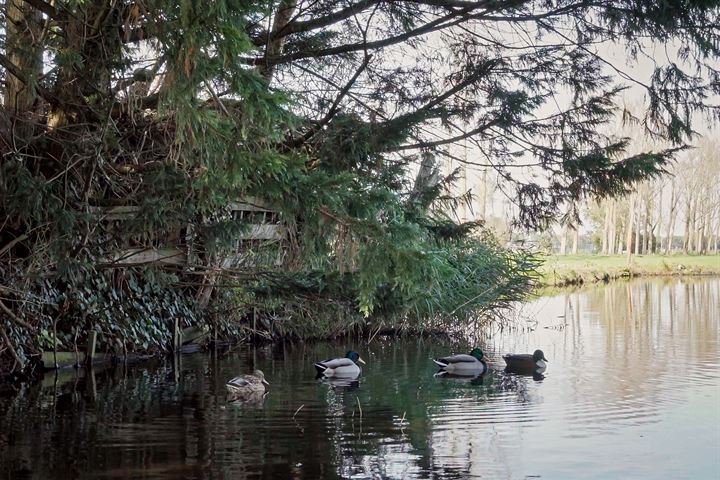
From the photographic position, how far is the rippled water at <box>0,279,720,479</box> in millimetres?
6078

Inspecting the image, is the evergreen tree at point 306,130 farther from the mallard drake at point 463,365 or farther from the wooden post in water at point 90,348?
the mallard drake at point 463,365

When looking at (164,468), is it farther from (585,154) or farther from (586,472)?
(585,154)

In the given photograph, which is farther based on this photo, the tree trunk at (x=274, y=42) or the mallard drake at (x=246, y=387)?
the mallard drake at (x=246, y=387)

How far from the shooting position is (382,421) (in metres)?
7.75

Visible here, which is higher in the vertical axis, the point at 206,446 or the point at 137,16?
the point at 137,16

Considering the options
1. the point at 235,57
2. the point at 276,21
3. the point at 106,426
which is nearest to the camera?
the point at 235,57

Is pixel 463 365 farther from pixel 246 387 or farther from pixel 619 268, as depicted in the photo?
pixel 619 268

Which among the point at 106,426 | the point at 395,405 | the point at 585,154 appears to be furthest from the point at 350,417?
the point at 585,154

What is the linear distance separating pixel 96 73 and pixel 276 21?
7.59 ft

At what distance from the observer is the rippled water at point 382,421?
6078 millimetres

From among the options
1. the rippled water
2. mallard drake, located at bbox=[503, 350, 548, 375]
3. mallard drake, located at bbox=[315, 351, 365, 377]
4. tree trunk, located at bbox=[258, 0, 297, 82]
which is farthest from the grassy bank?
tree trunk, located at bbox=[258, 0, 297, 82]

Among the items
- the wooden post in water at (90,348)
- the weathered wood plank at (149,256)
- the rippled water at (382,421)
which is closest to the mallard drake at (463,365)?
the rippled water at (382,421)

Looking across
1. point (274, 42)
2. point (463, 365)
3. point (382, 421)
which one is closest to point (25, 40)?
point (274, 42)

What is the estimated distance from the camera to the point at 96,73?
7.50m
